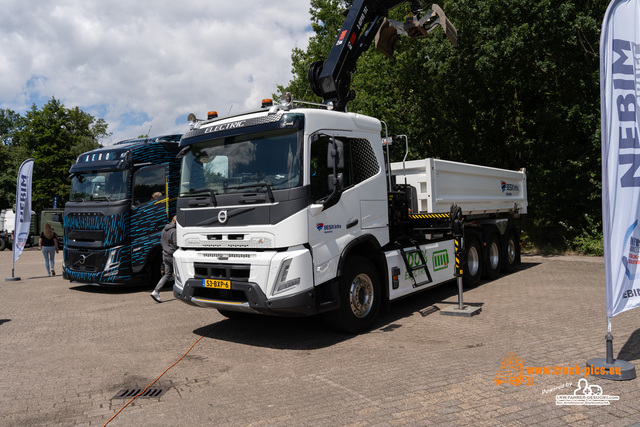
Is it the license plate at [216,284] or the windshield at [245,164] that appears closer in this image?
the windshield at [245,164]

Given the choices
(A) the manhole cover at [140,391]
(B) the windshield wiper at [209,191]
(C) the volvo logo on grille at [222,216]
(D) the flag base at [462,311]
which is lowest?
(A) the manhole cover at [140,391]

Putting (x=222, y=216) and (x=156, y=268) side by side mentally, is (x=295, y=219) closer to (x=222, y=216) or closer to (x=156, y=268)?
(x=222, y=216)

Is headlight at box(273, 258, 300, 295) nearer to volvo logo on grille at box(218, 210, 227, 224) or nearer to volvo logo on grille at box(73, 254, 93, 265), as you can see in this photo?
volvo logo on grille at box(218, 210, 227, 224)

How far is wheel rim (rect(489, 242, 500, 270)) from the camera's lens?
11460mm

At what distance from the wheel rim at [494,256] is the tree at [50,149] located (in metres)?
36.6

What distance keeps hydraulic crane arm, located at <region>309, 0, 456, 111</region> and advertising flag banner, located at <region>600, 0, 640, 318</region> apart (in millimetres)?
4080

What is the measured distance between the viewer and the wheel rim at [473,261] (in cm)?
1046

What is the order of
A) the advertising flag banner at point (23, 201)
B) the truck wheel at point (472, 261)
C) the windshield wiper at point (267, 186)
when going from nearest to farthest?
the windshield wiper at point (267, 186) < the truck wheel at point (472, 261) < the advertising flag banner at point (23, 201)

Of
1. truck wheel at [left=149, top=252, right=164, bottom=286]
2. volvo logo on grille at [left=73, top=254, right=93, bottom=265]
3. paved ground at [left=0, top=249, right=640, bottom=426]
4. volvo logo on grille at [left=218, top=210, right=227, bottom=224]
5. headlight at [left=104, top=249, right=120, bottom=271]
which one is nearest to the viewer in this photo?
paved ground at [left=0, top=249, right=640, bottom=426]

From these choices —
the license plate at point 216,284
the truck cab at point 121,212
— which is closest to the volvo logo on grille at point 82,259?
the truck cab at point 121,212

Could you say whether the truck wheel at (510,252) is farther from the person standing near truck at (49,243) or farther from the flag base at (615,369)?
the person standing near truck at (49,243)

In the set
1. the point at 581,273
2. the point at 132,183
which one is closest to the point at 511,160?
the point at 581,273

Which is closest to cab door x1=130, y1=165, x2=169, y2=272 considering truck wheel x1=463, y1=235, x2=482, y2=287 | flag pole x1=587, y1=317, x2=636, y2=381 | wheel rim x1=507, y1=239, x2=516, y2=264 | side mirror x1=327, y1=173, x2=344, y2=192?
side mirror x1=327, y1=173, x2=344, y2=192

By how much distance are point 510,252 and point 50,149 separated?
3951 centimetres
